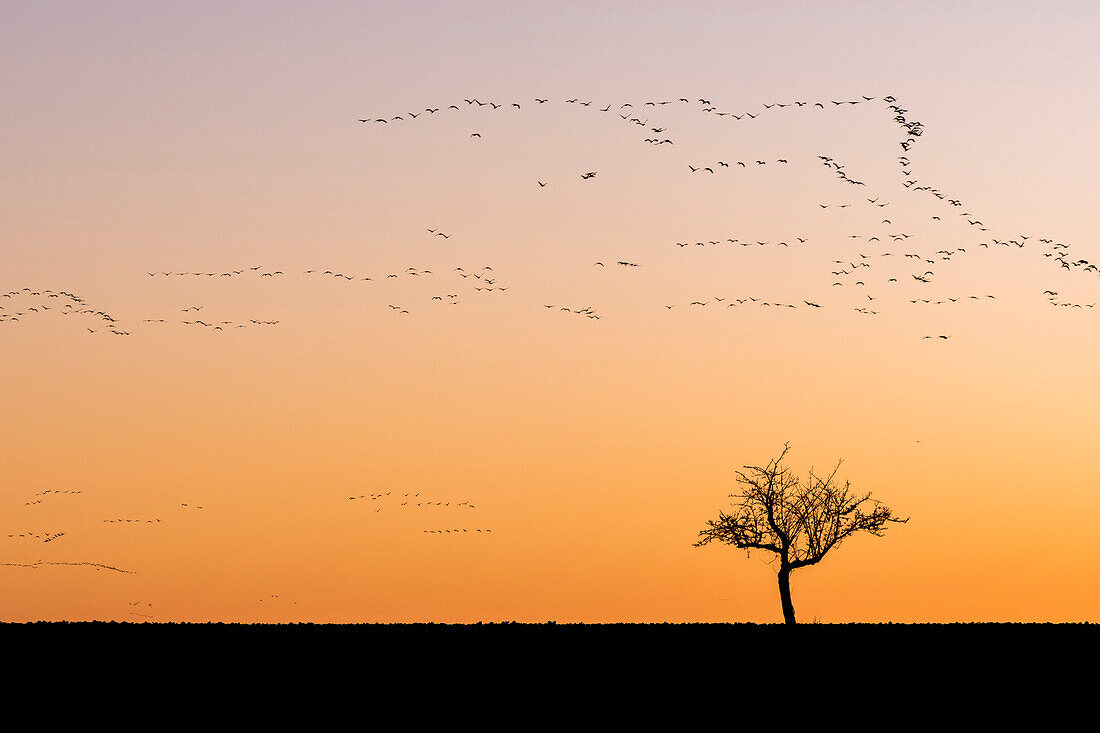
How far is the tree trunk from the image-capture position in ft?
187

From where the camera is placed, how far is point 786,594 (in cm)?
5728

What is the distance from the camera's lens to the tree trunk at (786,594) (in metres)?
57.0
